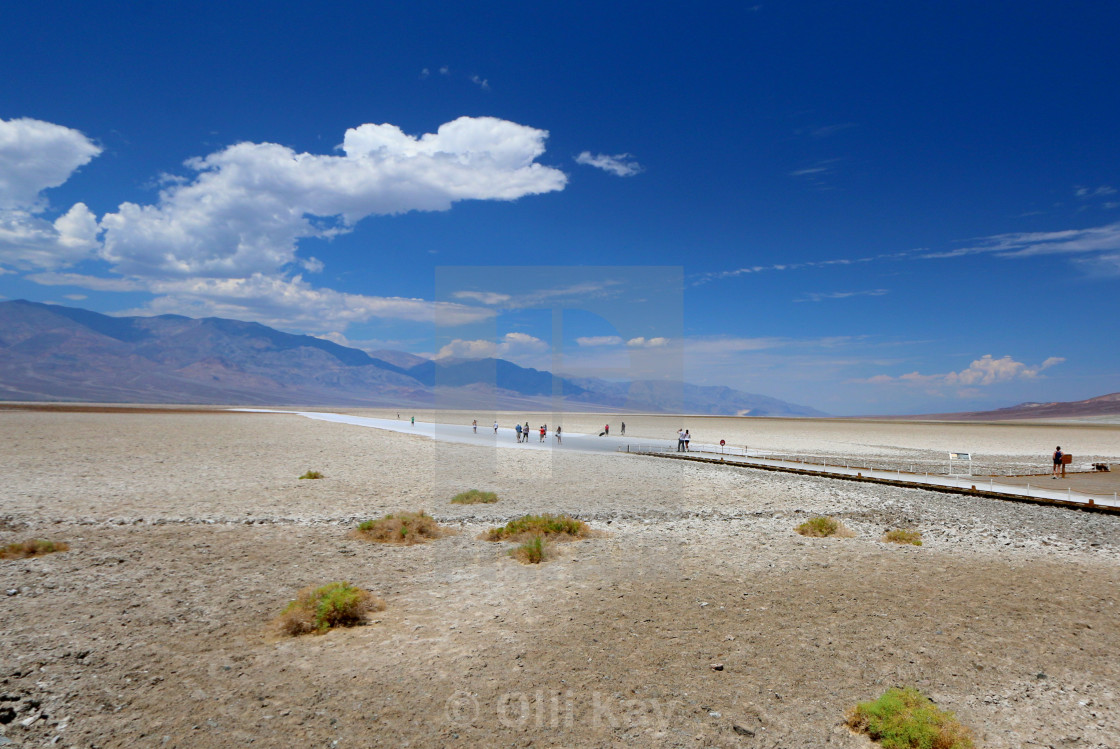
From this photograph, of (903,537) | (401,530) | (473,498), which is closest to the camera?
(401,530)

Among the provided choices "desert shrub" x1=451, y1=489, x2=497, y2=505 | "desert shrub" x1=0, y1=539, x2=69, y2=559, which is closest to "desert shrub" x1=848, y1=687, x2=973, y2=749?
"desert shrub" x1=451, y1=489, x2=497, y2=505

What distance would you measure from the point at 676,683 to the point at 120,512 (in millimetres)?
15451

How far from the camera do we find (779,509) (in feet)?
56.8

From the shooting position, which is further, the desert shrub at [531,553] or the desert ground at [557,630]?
the desert shrub at [531,553]

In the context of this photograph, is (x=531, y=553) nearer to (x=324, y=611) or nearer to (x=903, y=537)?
(x=324, y=611)

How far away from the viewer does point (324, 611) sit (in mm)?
7898

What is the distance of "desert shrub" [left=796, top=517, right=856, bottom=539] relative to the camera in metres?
13.8

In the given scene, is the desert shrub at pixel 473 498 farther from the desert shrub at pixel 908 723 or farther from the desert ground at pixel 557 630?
the desert shrub at pixel 908 723

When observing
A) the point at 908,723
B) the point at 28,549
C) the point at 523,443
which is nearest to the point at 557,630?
the point at 908,723

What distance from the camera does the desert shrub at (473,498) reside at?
1784 cm

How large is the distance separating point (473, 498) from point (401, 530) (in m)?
5.29

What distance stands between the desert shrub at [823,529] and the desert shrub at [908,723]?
828 cm

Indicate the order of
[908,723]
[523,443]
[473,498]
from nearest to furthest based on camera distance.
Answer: [908,723]
[473,498]
[523,443]

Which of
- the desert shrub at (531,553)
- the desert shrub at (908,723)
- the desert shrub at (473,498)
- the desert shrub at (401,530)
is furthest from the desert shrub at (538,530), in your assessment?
the desert shrub at (908,723)
